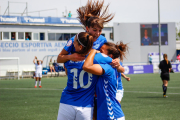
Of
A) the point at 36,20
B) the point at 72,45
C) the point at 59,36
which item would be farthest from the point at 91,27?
the point at 59,36

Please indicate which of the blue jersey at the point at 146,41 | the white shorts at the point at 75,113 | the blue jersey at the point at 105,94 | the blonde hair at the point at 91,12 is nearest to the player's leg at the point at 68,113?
the white shorts at the point at 75,113

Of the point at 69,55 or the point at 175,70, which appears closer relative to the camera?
the point at 69,55

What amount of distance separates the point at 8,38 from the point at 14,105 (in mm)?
33113

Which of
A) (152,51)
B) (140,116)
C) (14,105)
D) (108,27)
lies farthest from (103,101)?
(152,51)

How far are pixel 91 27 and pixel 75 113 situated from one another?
1255mm

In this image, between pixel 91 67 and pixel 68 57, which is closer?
pixel 91 67

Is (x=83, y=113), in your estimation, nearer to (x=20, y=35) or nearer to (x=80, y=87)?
(x=80, y=87)

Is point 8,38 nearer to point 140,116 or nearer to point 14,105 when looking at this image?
point 14,105

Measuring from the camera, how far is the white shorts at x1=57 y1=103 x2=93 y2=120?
342 cm

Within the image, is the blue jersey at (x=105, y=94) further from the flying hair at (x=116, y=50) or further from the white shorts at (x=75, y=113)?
the flying hair at (x=116, y=50)

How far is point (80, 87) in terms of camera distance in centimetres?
345

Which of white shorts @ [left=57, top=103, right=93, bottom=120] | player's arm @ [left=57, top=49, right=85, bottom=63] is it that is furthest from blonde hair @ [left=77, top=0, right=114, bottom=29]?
white shorts @ [left=57, top=103, right=93, bottom=120]

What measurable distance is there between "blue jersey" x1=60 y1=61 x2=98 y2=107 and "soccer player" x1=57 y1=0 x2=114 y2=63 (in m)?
0.12

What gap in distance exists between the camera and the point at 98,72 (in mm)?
3342
